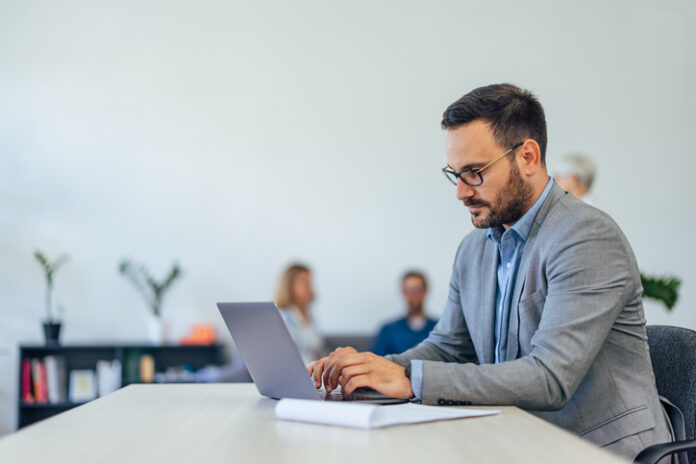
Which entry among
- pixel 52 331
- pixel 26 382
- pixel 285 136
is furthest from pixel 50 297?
pixel 285 136

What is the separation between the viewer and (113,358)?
4.96 metres

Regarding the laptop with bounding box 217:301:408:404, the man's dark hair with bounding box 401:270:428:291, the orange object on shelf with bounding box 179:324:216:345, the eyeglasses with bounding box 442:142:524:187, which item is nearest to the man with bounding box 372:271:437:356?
the man's dark hair with bounding box 401:270:428:291

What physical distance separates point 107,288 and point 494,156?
4111 mm

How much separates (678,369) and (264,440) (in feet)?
3.40

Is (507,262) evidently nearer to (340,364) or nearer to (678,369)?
(678,369)

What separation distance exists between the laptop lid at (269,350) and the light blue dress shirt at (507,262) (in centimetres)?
54

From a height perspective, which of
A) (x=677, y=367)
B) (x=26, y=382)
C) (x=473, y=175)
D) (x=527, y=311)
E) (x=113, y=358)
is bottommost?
(x=26, y=382)

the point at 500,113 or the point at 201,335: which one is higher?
the point at 500,113

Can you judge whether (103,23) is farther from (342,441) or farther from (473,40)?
(342,441)

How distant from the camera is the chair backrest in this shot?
153 cm

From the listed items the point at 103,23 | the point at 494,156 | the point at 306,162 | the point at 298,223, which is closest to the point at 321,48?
the point at 306,162

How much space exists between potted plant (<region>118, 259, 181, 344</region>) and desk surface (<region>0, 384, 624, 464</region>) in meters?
3.74

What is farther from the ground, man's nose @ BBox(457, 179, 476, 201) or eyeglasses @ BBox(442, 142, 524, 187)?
eyeglasses @ BBox(442, 142, 524, 187)

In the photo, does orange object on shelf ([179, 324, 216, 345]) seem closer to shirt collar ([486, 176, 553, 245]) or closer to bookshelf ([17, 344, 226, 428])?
bookshelf ([17, 344, 226, 428])
